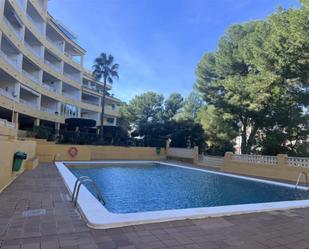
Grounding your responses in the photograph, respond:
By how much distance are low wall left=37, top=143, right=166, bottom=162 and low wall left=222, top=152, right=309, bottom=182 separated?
11.7 m

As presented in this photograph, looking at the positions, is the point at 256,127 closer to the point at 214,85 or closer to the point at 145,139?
the point at 214,85

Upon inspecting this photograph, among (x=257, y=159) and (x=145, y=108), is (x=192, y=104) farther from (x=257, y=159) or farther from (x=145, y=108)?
(x=257, y=159)

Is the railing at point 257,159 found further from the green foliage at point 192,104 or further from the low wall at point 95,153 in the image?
the green foliage at point 192,104

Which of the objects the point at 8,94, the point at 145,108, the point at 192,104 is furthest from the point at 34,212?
the point at 145,108

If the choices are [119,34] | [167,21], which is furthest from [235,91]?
[119,34]

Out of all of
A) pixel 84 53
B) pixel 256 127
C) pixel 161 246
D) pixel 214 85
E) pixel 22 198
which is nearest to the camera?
pixel 161 246

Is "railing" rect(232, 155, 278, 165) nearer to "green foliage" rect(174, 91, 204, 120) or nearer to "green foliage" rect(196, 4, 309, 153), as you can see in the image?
"green foliage" rect(196, 4, 309, 153)

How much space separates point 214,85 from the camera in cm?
2648

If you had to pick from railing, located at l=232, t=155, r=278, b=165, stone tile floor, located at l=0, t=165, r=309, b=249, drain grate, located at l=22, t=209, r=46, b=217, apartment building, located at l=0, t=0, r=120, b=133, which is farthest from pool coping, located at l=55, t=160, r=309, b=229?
apartment building, located at l=0, t=0, r=120, b=133

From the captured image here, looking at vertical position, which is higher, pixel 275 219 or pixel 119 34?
pixel 119 34

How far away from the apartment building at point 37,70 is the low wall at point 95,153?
3.31 metres

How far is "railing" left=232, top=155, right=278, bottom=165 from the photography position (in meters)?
16.8

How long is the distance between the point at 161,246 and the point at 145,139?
30465mm

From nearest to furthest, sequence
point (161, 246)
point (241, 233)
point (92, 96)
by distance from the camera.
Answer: point (161, 246)
point (241, 233)
point (92, 96)
